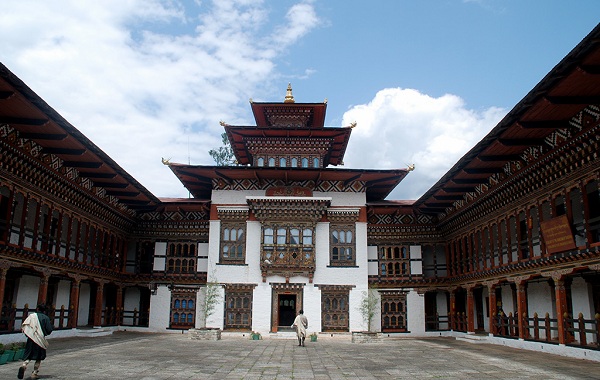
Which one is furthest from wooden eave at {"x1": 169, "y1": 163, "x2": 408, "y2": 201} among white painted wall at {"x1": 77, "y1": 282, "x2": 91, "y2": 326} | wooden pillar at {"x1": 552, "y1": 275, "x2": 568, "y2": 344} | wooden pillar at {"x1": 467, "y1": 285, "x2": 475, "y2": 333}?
wooden pillar at {"x1": 552, "y1": 275, "x2": 568, "y2": 344}

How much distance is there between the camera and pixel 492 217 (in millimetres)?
21891

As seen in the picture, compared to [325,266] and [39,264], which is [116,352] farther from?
[325,266]

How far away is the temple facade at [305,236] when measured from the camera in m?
16.6

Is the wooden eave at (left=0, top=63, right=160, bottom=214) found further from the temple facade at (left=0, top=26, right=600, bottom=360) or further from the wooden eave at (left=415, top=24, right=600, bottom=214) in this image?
the wooden eave at (left=415, top=24, right=600, bottom=214)

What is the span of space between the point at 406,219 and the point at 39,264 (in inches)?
734

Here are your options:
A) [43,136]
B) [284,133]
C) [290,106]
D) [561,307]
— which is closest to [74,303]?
[43,136]

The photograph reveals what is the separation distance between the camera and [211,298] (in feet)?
78.7

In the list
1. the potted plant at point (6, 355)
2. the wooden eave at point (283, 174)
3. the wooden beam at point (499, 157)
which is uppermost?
the wooden eave at point (283, 174)

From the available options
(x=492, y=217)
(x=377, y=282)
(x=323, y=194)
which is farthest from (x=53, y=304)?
(x=492, y=217)

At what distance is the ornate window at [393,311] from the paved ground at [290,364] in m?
9.86

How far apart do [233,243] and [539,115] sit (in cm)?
1562

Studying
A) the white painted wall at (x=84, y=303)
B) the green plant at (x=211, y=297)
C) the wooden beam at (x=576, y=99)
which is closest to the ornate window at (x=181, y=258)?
the green plant at (x=211, y=297)

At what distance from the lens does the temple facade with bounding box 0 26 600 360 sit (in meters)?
16.6

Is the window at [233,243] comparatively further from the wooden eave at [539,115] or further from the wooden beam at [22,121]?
the wooden beam at [22,121]
